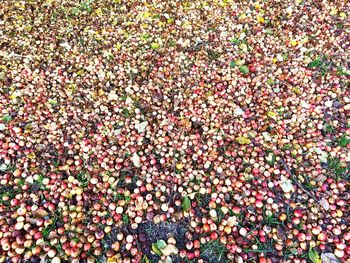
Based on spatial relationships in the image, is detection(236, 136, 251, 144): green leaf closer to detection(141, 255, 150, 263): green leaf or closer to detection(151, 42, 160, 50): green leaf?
detection(141, 255, 150, 263): green leaf

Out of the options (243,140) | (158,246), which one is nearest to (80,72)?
(243,140)

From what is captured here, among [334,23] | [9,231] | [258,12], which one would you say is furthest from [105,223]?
[334,23]

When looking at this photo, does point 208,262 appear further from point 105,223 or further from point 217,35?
point 217,35

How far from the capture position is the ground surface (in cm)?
291

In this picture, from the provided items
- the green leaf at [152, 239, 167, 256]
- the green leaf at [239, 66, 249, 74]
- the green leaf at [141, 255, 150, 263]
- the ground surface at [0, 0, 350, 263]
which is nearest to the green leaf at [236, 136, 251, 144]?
the ground surface at [0, 0, 350, 263]

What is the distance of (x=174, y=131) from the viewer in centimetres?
362

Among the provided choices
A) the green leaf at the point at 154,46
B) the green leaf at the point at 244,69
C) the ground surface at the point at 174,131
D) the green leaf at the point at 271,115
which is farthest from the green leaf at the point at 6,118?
the green leaf at the point at 271,115

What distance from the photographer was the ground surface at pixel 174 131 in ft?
9.56

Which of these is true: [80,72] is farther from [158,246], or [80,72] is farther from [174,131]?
[158,246]

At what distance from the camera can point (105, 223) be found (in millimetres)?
2955

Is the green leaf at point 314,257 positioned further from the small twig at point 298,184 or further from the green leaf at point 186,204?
the green leaf at point 186,204

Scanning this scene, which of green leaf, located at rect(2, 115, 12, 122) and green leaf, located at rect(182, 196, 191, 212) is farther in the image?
green leaf, located at rect(2, 115, 12, 122)

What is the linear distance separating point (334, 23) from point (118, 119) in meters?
3.65

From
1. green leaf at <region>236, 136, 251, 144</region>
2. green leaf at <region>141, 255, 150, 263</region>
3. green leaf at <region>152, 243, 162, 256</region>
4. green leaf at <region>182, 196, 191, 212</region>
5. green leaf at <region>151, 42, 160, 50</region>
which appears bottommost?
green leaf at <region>141, 255, 150, 263</region>
